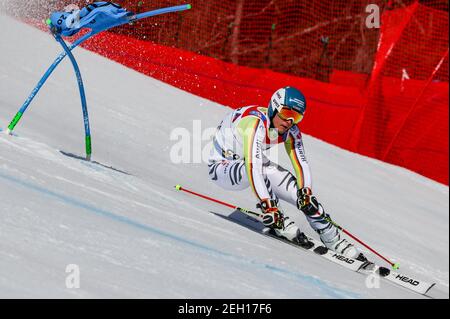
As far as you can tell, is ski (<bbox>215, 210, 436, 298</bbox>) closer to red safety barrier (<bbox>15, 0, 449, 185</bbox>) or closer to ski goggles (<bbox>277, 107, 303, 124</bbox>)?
ski goggles (<bbox>277, 107, 303, 124</bbox>)

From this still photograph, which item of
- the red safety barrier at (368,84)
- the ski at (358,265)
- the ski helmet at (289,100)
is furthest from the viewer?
the red safety barrier at (368,84)

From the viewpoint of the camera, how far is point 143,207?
5570 millimetres

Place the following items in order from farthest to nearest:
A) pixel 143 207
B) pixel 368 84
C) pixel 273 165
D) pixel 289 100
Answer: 1. pixel 368 84
2. pixel 273 165
3. pixel 143 207
4. pixel 289 100

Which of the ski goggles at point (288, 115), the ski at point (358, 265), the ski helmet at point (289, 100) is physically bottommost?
the ski at point (358, 265)

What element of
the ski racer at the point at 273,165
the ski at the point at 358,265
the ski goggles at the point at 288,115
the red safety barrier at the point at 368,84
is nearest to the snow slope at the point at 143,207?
the ski at the point at 358,265

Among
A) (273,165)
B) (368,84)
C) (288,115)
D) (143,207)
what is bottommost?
(143,207)

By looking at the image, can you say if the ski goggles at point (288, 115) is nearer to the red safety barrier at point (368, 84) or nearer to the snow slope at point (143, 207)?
the snow slope at point (143, 207)

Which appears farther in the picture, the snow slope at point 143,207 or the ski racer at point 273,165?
the ski racer at point 273,165

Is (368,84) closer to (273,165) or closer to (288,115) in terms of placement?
(273,165)

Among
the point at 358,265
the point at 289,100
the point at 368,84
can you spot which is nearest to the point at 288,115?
the point at 289,100

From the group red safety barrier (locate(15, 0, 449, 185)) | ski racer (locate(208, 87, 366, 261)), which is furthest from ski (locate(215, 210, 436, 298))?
red safety barrier (locate(15, 0, 449, 185))

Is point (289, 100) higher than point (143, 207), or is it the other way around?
point (289, 100)

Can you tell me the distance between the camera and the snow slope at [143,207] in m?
3.83

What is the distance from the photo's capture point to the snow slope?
12.6 ft
